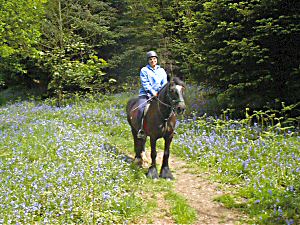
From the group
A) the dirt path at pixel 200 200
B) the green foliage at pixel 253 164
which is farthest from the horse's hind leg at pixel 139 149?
the green foliage at pixel 253 164

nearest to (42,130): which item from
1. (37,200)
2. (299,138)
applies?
(37,200)

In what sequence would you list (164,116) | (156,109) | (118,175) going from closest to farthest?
1. (118,175)
2. (164,116)
3. (156,109)

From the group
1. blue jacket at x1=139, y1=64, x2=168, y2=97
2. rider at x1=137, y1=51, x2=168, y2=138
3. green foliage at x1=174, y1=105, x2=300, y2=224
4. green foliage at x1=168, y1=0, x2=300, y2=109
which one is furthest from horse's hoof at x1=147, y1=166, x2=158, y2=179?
green foliage at x1=168, y1=0, x2=300, y2=109

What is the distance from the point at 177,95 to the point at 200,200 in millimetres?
2260

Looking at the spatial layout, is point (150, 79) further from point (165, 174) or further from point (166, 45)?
point (166, 45)

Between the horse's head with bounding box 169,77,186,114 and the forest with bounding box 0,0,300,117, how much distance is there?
Result: 402 cm

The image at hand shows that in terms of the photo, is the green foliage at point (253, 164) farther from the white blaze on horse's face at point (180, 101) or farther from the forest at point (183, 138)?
the white blaze on horse's face at point (180, 101)

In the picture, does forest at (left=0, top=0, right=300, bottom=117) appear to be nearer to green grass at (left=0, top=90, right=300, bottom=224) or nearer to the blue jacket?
green grass at (left=0, top=90, right=300, bottom=224)

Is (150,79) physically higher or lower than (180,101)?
higher

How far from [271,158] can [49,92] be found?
17.0m

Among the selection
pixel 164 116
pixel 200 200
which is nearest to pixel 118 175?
pixel 164 116

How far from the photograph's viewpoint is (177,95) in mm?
→ 6855

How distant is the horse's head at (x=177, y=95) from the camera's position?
6.73 meters

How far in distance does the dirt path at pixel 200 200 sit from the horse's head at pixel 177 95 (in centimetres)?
187
